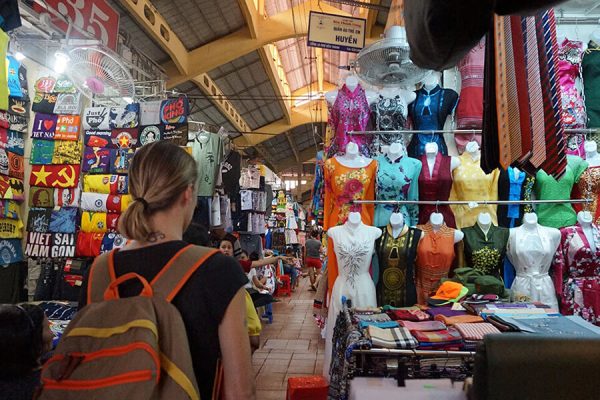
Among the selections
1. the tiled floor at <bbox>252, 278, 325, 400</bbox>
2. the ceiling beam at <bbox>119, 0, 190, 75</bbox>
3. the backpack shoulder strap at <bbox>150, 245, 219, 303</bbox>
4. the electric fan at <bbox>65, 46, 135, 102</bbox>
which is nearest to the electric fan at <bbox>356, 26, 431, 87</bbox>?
the electric fan at <bbox>65, 46, 135, 102</bbox>

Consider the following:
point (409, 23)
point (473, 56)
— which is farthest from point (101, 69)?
point (409, 23)

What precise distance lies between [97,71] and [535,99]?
3.83 m

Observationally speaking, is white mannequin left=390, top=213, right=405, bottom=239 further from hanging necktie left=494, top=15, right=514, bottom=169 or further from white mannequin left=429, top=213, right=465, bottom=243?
hanging necktie left=494, top=15, right=514, bottom=169

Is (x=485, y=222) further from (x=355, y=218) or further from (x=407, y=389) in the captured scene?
(x=407, y=389)

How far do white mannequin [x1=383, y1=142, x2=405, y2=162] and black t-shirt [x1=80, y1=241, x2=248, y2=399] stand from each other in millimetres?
2530

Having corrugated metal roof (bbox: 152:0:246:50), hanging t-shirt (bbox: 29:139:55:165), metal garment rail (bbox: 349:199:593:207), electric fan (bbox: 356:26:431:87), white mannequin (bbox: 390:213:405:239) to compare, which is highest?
corrugated metal roof (bbox: 152:0:246:50)

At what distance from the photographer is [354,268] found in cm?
315

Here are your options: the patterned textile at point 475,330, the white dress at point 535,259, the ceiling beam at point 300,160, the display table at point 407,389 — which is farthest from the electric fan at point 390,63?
the ceiling beam at point 300,160

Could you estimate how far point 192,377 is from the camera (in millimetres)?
911

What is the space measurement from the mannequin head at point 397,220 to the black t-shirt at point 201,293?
2251 millimetres

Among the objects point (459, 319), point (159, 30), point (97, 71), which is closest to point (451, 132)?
point (459, 319)

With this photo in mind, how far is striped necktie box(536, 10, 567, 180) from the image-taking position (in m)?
1.67

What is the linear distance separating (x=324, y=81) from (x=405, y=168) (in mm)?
12615

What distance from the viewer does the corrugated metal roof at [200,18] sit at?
7.38 m
